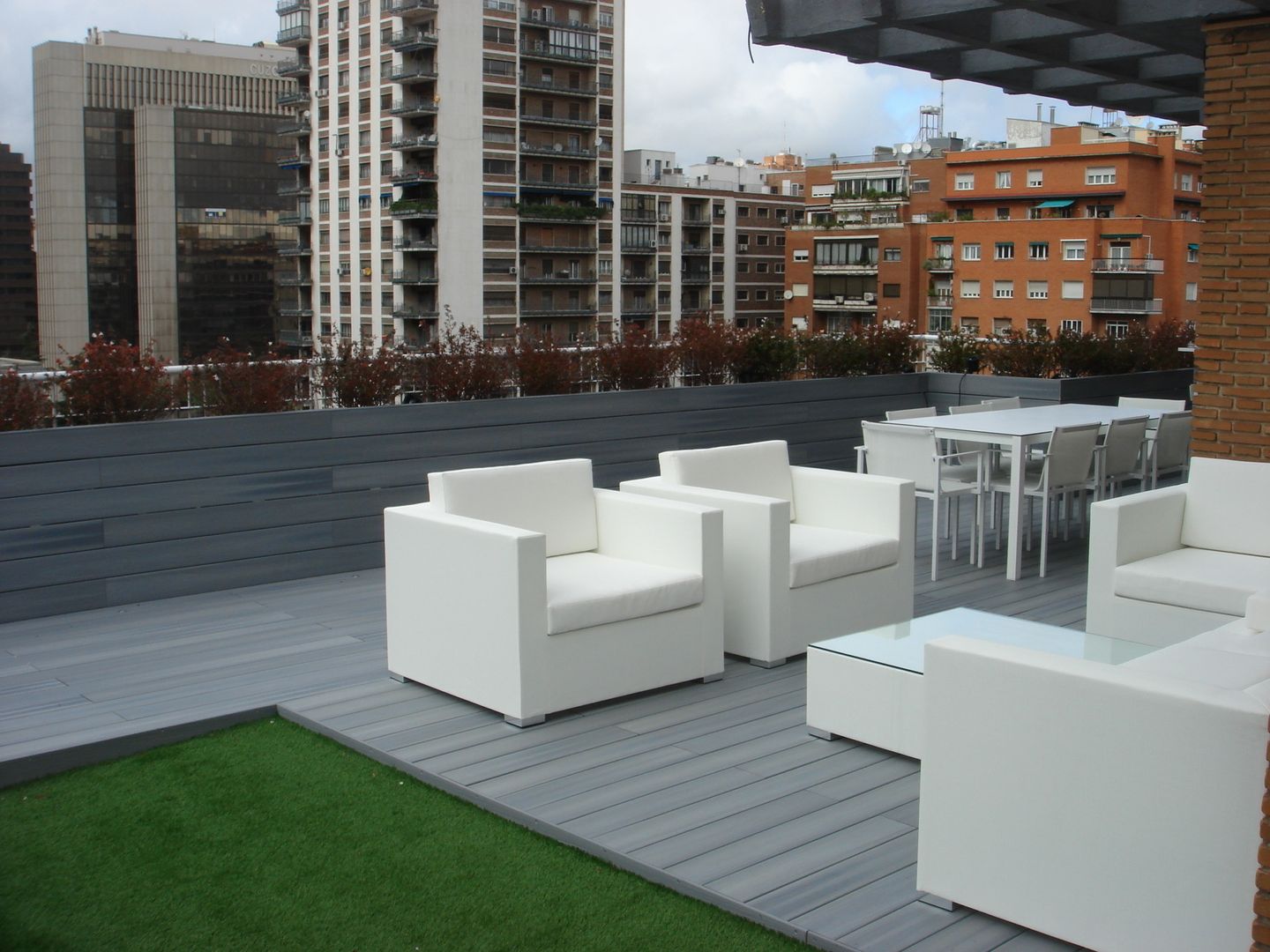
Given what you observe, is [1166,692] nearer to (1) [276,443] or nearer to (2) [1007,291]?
(1) [276,443]

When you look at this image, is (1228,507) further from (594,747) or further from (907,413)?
(594,747)

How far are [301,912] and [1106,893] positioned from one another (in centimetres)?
181

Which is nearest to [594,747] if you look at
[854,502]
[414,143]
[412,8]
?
[854,502]

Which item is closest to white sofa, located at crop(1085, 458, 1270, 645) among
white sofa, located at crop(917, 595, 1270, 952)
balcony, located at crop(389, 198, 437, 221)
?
white sofa, located at crop(917, 595, 1270, 952)

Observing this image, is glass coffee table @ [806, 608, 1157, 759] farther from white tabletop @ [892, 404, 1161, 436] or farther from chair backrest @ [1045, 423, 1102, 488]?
white tabletop @ [892, 404, 1161, 436]

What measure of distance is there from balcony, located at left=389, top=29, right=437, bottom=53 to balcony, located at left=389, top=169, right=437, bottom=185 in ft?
22.9

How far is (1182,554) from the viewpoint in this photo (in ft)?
→ 16.8

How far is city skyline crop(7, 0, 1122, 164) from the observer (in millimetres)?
71875

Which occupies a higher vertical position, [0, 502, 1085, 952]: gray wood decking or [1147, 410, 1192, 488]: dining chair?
[1147, 410, 1192, 488]: dining chair

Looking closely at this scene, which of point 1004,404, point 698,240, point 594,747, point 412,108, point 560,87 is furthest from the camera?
point 698,240

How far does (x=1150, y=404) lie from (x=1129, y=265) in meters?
61.3

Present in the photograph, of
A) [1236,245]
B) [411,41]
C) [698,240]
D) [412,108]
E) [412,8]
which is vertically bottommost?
[1236,245]

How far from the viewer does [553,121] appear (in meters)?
77.1

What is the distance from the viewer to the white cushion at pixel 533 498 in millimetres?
4766
